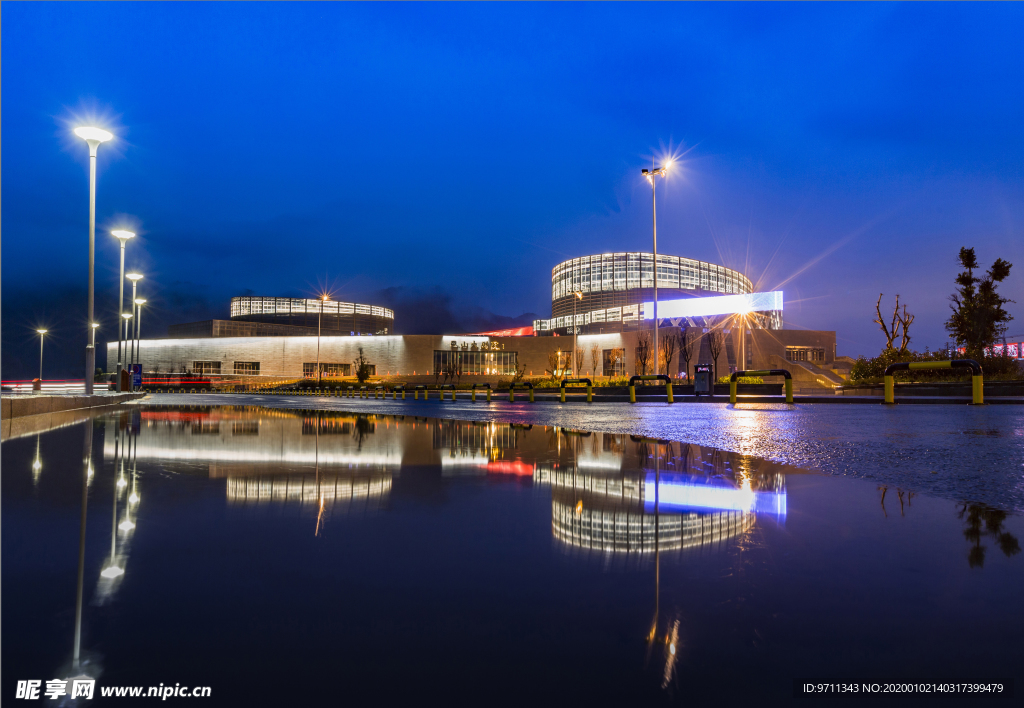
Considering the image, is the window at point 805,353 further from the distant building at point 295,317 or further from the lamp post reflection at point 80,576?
the lamp post reflection at point 80,576

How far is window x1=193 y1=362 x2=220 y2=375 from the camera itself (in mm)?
88838

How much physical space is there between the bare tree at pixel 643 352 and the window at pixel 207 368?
59.1m

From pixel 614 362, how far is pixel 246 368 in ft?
170

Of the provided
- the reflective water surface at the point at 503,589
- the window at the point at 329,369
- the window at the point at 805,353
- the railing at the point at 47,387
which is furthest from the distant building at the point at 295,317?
the reflective water surface at the point at 503,589

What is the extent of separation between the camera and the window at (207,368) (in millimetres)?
88838

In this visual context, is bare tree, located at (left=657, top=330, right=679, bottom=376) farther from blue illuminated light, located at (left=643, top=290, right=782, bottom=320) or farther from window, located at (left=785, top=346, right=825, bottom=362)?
window, located at (left=785, top=346, right=825, bottom=362)

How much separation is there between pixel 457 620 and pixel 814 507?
284 cm

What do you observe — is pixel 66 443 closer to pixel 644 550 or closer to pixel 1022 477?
pixel 644 550

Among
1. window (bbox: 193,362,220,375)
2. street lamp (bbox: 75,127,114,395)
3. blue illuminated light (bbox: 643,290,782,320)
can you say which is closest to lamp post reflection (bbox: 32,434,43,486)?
street lamp (bbox: 75,127,114,395)

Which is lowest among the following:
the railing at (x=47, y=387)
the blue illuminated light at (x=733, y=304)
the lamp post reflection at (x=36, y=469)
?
the railing at (x=47, y=387)

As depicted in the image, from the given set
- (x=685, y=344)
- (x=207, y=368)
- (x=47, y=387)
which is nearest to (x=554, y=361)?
(x=685, y=344)

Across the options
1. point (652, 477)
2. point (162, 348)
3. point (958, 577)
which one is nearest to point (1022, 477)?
point (652, 477)

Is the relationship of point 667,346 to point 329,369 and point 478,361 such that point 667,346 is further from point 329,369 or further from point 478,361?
point 329,369

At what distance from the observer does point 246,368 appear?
88438mm
